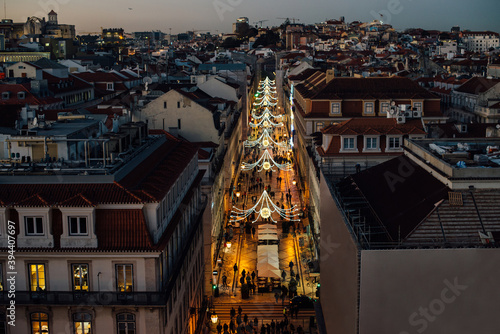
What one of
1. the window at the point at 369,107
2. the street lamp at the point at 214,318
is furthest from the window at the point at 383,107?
the street lamp at the point at 214,318

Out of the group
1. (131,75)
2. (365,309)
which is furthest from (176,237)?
(131,75)

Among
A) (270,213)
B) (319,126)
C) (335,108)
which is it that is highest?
(335,108)

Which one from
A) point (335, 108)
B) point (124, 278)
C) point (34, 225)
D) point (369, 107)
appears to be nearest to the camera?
point (34, 225)

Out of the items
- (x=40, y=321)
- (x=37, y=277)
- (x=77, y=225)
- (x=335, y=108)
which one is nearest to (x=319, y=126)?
(x=335, y=108)

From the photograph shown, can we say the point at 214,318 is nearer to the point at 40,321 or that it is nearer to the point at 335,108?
the point at 40,321

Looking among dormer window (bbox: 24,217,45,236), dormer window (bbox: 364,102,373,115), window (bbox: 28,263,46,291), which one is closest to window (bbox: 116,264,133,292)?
window (bbox: 28,263,46,291)

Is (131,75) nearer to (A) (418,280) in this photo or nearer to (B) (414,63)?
(B) (414,63)

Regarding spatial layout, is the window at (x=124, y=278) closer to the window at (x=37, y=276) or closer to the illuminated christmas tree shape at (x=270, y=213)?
the window at (x=37, y=276)

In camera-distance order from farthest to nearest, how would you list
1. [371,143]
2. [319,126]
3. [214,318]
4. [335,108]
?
[319,126] → [335,108] → [371,143] → [214,318]
